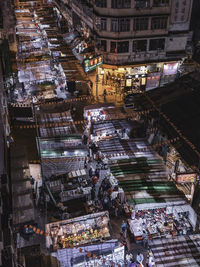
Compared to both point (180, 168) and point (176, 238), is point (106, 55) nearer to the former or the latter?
point (180, 168)

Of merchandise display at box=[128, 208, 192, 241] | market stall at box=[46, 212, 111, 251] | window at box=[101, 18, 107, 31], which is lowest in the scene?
merchandise display at box=[128, 208, 192, 241]

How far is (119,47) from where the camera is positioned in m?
37.5

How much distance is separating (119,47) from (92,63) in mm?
4831

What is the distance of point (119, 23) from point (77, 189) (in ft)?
78.0

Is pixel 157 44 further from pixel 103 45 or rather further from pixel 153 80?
pixel 103 45

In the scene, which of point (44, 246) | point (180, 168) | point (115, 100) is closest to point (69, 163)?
point (44, 246)

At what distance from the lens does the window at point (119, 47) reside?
123 ft

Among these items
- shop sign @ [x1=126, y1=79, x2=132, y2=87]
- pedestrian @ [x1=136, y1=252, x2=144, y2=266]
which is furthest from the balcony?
pedestrian @ [x1=136, y1=252, x2=144, y2=266]

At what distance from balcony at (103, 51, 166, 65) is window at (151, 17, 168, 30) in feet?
10.6

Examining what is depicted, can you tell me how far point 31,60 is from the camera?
129ft

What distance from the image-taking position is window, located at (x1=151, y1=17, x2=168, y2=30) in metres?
37.1

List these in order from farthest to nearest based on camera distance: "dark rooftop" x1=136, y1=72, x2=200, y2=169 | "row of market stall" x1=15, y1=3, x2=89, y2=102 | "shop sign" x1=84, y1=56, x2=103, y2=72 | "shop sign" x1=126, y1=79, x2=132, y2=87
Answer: "shop sign" x1=126, y1=79, x2=132, y2=87, "row of market stall" x1=15, y1=3, x2=89, y2=102, "shop sign" x1=84, y1=56, x2=103, y2=72, "dark rooftop" x1=136, y1=72, x2=200, y2=169

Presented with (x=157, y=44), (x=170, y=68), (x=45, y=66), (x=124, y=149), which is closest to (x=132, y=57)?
(x=157, y=44)

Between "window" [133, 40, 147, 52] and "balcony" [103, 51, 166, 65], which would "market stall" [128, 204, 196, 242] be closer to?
"balcony" [103, 51, 166, 65]
